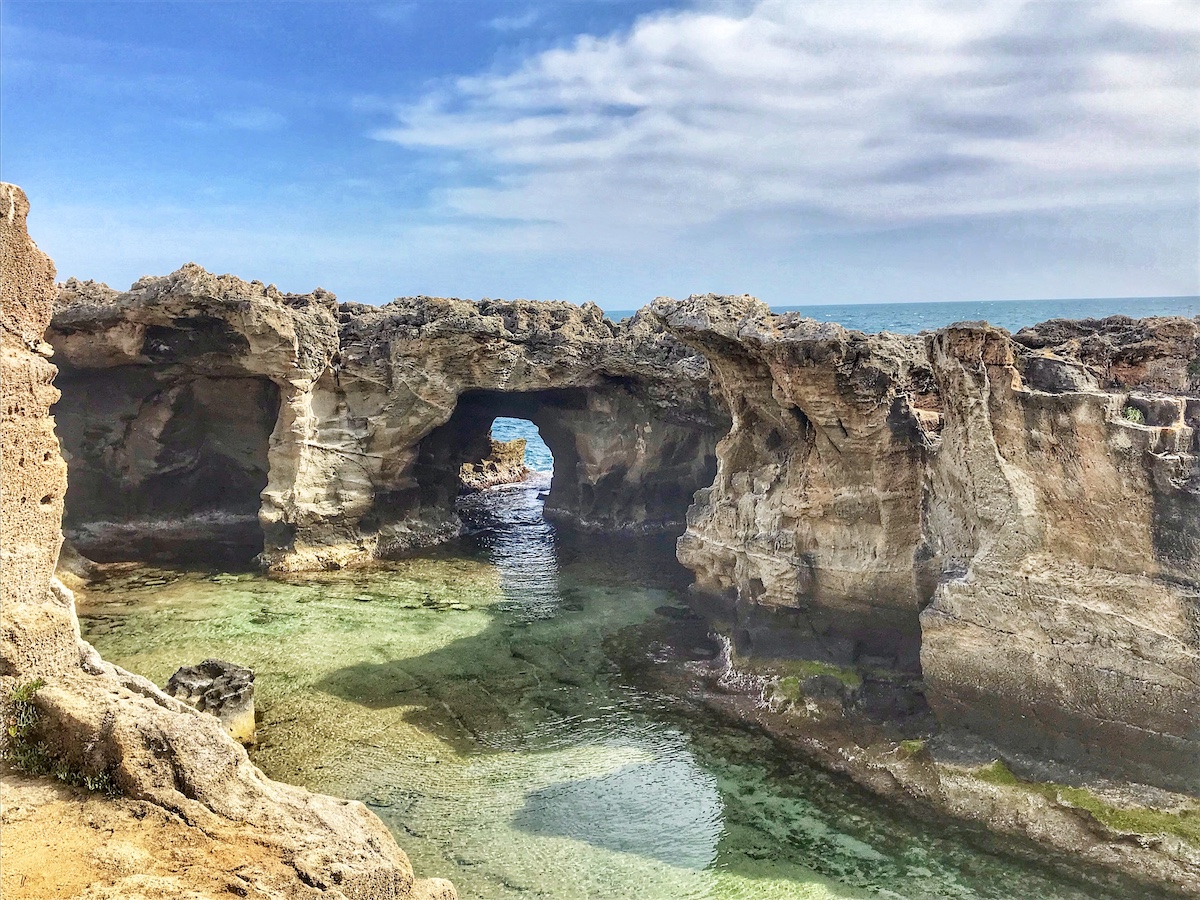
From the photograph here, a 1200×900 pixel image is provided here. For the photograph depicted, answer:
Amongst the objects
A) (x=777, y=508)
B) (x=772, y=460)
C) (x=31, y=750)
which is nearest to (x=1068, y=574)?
(x=777, y=508)

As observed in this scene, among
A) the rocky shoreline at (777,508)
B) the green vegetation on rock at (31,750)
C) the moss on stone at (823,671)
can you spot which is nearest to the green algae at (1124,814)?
the rocky shoreline at (777,508)

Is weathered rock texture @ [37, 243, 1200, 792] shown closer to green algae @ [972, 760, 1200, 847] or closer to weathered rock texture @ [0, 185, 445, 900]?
green algae @ [972, 760, 1200, 847]

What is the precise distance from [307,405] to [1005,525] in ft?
59.6

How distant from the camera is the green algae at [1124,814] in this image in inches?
436

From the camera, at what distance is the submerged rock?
14.4m

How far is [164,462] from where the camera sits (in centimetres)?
2697

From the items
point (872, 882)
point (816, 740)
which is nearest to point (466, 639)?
point (816, 740)

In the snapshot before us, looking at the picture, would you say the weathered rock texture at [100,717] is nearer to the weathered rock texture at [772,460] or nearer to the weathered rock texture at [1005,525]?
the weathered rock texture at [1005,525]

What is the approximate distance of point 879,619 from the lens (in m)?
16.0

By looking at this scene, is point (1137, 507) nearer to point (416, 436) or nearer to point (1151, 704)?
point (1151, 704)

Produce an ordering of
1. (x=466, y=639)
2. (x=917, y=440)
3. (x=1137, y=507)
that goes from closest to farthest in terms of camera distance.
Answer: (x=1137, y=507) → (x=917, y=440) → (x=466, y=639)

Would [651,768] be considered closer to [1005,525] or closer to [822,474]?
[822,474]

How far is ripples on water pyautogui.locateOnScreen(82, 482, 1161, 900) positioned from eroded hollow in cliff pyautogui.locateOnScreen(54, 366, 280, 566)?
324 centimetres

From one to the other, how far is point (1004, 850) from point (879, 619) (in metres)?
4.93
